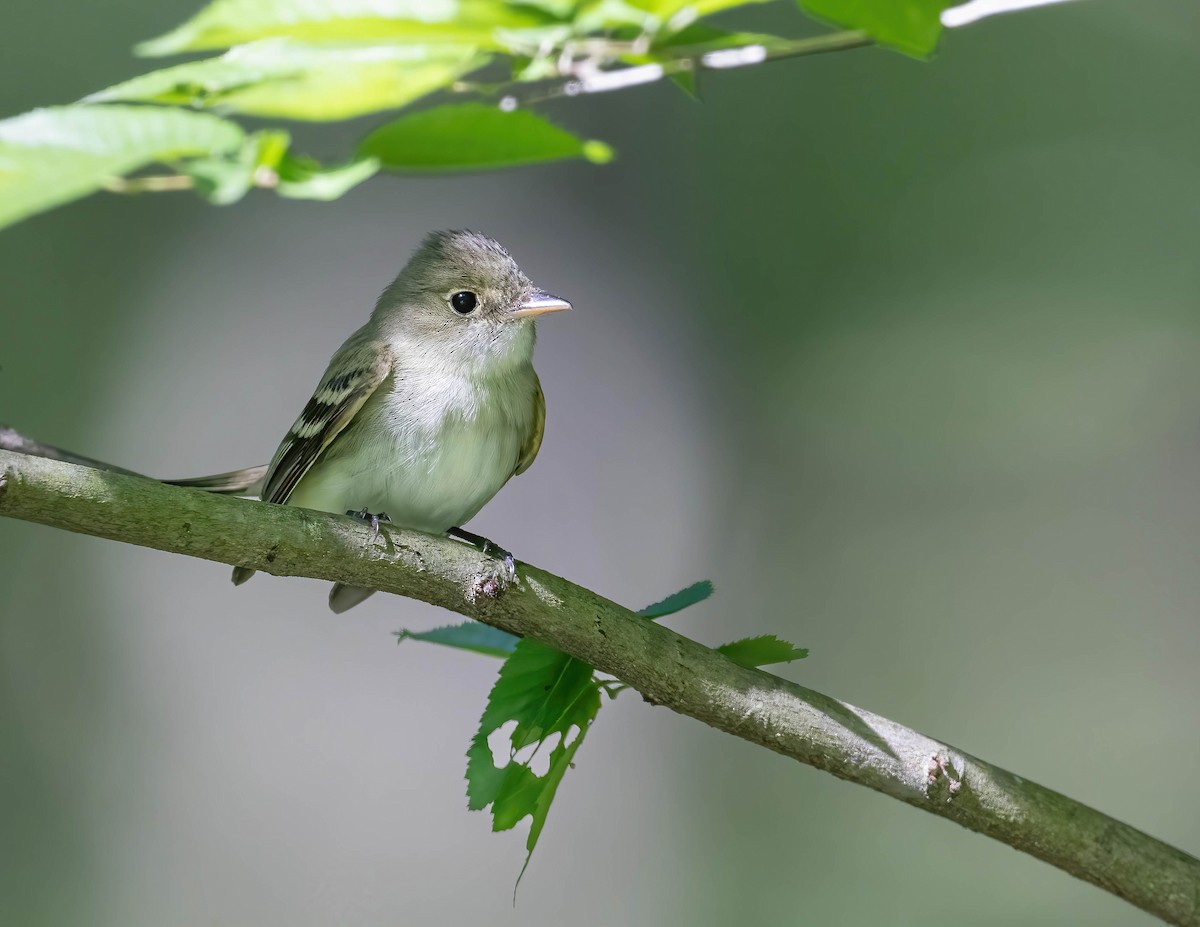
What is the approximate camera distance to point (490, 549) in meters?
2.54

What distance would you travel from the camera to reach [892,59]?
7062 mm

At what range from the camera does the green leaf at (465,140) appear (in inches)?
40.3

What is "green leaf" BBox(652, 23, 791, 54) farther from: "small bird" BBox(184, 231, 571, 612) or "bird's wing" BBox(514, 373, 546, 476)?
"bird's wing" BBox(514, 373, 546, 476)

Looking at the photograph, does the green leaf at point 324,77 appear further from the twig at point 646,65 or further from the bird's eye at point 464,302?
the bird's eye at point 464,302

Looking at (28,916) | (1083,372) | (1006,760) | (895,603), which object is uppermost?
(1083,372)

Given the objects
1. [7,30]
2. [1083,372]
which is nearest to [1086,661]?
[1083,372]

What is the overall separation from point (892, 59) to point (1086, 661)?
3764mm

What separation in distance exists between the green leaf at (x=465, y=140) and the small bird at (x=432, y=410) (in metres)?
1.87

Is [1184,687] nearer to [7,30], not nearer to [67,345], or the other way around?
[67,345]

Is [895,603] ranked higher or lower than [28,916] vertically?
higher

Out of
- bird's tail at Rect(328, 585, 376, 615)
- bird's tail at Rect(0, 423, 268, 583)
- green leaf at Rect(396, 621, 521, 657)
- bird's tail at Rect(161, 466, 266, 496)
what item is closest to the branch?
green leaf at Rect(396, 621, 521, 657)

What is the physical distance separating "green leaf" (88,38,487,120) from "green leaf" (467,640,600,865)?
0.99m

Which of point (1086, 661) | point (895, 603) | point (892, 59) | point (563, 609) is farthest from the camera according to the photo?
point (892, 59)

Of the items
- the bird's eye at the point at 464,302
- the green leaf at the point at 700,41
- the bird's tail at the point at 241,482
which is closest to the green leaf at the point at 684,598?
the green leaf at the point at 700,41
